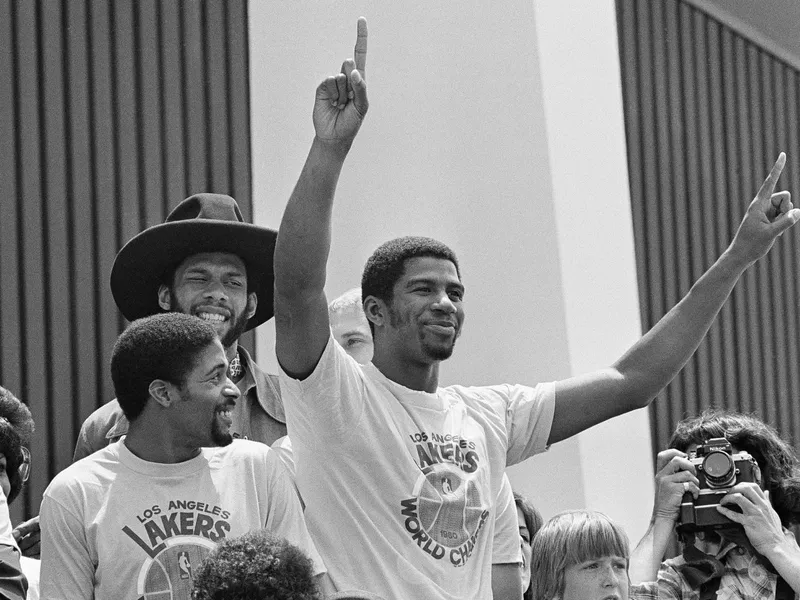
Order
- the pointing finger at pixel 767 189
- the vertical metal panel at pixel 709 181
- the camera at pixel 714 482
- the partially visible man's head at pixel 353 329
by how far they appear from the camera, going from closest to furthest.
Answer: the pointing finger at pixel 767 189, the camera at pixel 714 482, the partially visible man's head at pixel 353 329, the vertical metal panel at pixel 709 181

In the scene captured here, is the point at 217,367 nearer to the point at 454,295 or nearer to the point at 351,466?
the point at 351,466

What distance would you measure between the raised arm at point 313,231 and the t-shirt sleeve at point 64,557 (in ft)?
1.80

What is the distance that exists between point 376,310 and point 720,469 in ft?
3.43

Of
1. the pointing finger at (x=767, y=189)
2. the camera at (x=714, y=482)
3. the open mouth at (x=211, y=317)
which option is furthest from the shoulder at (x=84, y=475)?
the pointing finger at (x=767, y=189)

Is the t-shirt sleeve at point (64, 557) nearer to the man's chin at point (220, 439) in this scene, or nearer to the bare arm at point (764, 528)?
the man's chin at point (220, 439)

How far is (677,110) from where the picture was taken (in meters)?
6.63

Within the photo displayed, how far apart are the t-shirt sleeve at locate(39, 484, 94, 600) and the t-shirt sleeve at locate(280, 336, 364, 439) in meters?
0.49

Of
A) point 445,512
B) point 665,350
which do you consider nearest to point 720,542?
point 665,350

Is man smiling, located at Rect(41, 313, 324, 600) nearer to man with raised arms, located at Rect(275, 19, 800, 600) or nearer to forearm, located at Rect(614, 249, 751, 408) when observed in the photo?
man with raised arms, located at Rect(275, 19, 800, 600)

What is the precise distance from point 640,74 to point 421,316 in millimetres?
3734

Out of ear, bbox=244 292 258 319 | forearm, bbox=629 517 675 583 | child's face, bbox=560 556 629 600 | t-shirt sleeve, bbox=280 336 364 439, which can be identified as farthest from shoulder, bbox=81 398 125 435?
forearm, bbox=629 517 675 583

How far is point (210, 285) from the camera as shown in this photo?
378cm

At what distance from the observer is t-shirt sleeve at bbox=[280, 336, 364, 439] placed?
276 centimetres

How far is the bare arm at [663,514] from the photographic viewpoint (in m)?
3.53
